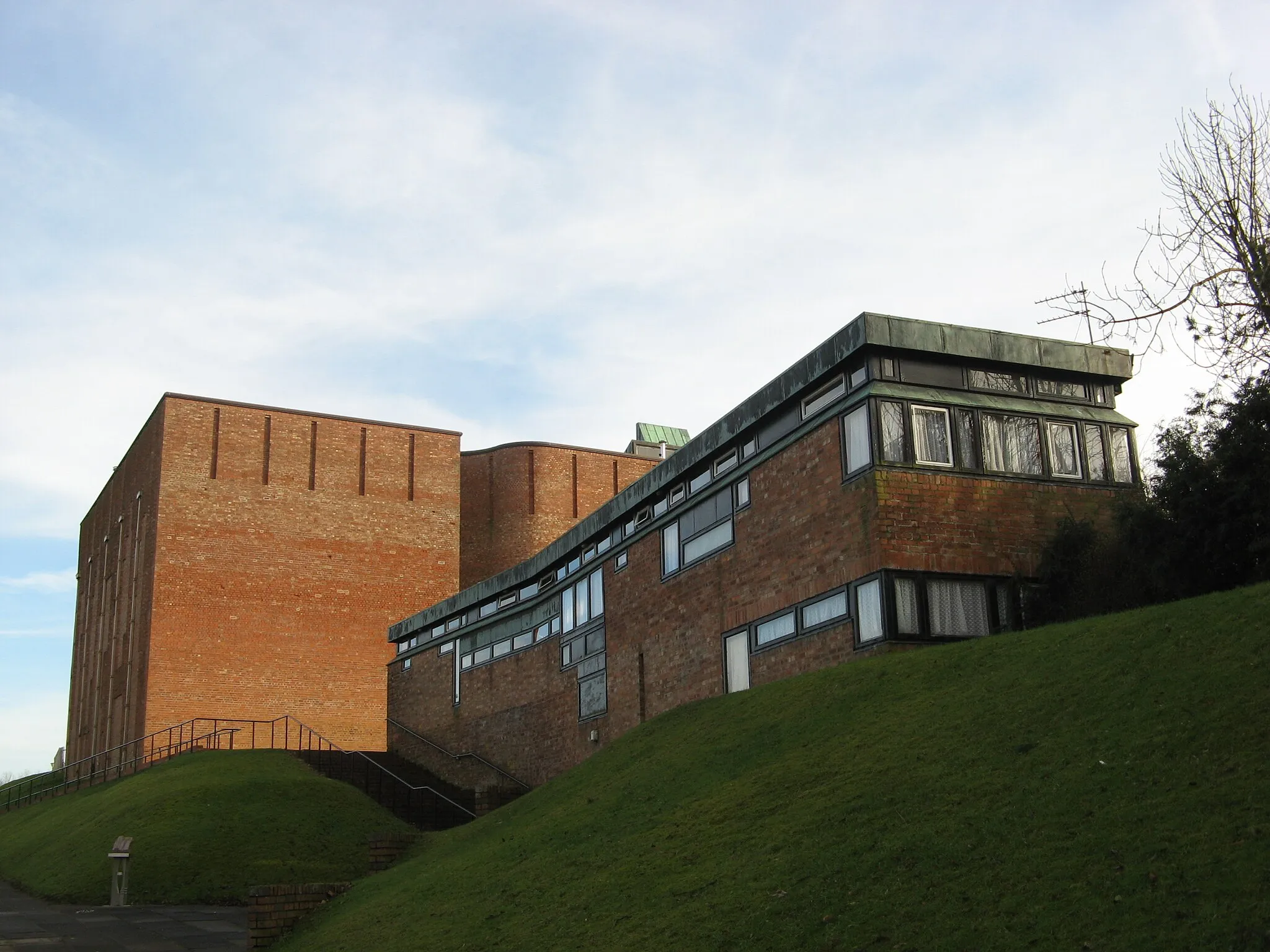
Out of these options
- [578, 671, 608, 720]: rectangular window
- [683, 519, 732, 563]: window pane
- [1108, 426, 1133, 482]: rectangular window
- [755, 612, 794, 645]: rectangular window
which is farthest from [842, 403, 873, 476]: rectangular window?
[578, 671, 608, 720]: rectangular window

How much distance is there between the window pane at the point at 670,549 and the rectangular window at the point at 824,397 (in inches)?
195

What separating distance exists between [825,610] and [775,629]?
1558 mm

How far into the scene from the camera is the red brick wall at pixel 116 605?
46875 mm

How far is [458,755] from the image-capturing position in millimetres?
34312

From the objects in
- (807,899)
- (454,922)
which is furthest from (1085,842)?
(454,922)

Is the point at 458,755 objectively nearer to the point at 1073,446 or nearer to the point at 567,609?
the point at 567,609

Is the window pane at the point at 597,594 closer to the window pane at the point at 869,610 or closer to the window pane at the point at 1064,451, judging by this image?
the window pane at the point at 869,610

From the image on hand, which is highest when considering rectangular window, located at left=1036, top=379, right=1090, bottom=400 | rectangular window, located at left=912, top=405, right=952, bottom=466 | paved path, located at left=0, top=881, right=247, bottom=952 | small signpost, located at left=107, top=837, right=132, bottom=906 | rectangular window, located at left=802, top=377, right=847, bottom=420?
rectangular window, located at left=1036, top=379, right=1090, bottom=400

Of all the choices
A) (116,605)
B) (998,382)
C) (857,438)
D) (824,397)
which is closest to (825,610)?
(857,438)

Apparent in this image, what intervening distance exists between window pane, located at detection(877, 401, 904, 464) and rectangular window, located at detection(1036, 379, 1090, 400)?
2.97 metres

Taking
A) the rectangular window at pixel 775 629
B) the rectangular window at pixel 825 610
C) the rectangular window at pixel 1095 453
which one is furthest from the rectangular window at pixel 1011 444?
the rectangular window at pixel 775 629

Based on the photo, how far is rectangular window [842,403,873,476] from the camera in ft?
62.2

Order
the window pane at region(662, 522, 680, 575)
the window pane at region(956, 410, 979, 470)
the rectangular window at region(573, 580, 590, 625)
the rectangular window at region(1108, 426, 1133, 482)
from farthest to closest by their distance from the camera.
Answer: the rectangular window at region(573, 580, 590, 625), the window pane at region(662, 522, 680, 575), the rectangular window at region(1108, 426, 1133, 482), the window pane at region(956, 410, 979, 470)

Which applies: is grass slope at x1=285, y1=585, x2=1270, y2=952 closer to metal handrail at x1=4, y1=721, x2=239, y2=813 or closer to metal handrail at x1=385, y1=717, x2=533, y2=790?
metal handrail at x1=385, y1=717, x2=533, y2=790
